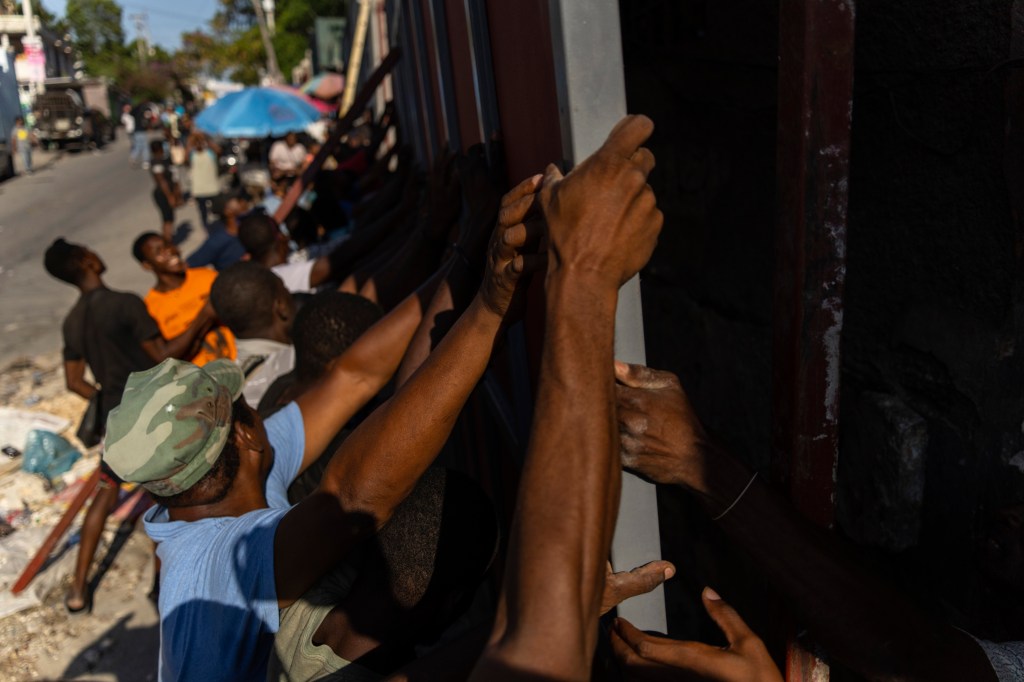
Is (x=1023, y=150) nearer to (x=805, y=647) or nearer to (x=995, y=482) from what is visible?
(x=995, y=482)

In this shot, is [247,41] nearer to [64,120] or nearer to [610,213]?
[64,120]

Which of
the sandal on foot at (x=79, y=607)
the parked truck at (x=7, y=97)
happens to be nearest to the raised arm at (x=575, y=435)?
the sandal on foot at (x=79, y=607)

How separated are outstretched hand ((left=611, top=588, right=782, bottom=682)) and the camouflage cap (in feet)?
3.08

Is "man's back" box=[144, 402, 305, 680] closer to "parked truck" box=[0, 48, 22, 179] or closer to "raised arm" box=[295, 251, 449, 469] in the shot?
"raised arm" box=[295, 251, 449, 469]

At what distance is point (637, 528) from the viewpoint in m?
1.57

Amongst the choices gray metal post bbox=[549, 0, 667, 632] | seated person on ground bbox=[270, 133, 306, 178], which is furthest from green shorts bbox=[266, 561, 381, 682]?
seated person on ground bbox=[270, 133, 306, 178]

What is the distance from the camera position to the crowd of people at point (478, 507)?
107 centimetres

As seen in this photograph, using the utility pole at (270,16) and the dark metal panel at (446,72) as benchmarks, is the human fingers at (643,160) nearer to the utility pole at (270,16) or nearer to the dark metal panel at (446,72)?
the dark metal panel at (446,72)

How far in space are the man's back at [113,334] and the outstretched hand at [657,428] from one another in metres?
4.27

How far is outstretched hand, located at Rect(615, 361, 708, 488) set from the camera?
137cm

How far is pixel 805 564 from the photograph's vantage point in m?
1.36

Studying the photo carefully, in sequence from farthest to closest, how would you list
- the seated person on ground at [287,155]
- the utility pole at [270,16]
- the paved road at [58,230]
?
the utility pole at [270,16]
the seated person on ground at [287,155]
the paved road at [58,230]

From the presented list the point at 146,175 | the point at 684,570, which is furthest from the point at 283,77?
the point at 684,570

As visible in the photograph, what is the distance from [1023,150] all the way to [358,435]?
1317mm
